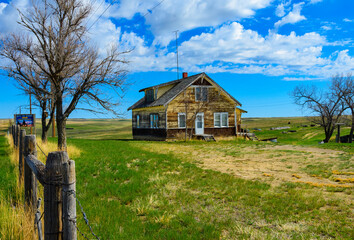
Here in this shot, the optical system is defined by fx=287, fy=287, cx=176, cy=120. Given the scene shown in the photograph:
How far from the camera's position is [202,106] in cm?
3005

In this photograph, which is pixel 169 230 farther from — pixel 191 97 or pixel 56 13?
pixel 191 97

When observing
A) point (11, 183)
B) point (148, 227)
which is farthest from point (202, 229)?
point (11, 183)

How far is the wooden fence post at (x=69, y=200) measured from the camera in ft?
10.0

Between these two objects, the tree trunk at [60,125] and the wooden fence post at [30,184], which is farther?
the tree trunk at [60,125]

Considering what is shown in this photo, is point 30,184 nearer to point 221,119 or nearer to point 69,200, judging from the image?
point 69,200

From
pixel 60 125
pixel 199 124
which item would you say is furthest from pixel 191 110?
pixel 60 125

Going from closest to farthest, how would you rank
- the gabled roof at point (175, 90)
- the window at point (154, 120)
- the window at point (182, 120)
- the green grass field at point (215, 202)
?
the green grass field at point (215, 202)
the gabled roof at point (175, 90)
the window at point (182, 120)
the window at point (154, 120)

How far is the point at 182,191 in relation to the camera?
8.11 meters

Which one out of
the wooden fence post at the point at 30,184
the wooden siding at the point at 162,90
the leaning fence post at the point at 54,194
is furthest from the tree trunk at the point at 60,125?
the wooden siding at the point at 162,90

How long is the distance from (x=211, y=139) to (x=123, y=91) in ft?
49.0

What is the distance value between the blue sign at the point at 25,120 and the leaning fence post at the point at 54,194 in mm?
25152

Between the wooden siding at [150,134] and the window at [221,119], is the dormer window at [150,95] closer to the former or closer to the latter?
the wooden siding at [150,134]

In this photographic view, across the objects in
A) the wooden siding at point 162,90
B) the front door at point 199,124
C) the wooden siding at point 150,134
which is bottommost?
the wooden siding at point 150,134

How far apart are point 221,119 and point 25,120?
19.3 metres
